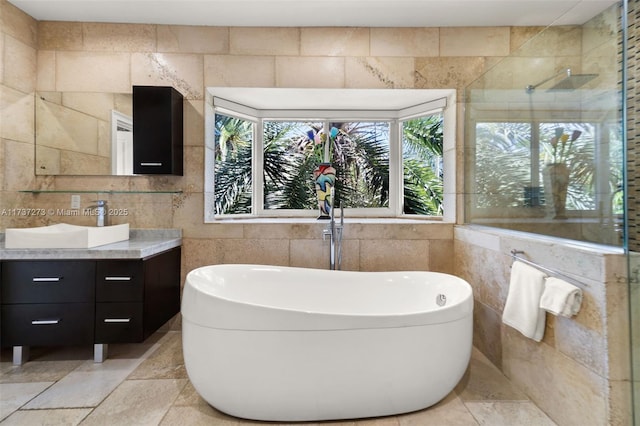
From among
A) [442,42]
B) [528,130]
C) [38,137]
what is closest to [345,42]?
[442,42]

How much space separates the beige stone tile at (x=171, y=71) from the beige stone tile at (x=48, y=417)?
2.09 meters

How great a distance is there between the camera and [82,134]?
241cm

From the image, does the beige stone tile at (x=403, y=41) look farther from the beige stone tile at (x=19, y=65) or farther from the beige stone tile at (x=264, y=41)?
the beige stone tile at (x=19, y=65)

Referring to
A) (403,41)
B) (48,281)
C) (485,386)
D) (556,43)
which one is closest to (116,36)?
(48,281)

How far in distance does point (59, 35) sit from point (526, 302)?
3.59 meters

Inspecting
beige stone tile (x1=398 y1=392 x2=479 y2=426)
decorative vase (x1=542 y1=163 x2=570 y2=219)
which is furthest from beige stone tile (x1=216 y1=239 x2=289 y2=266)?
decorative vase (x1=542 y1=163 x2=570 y2=219)

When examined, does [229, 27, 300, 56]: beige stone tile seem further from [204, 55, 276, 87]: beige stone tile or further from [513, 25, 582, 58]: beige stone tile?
[513, 25, 582, 58]: beige stone tile

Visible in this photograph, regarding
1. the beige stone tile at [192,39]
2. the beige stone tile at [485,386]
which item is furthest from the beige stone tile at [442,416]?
the beige stone tile at [192,39]

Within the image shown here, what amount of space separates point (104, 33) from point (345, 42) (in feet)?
6.04

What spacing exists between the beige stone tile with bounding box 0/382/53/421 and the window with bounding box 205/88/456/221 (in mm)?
1688

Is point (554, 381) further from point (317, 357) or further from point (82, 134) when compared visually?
point (82, 134)

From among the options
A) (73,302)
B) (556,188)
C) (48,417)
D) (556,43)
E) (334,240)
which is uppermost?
(556,43)

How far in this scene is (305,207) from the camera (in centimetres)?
305

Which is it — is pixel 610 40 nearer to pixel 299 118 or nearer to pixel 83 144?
pixel 299 118
